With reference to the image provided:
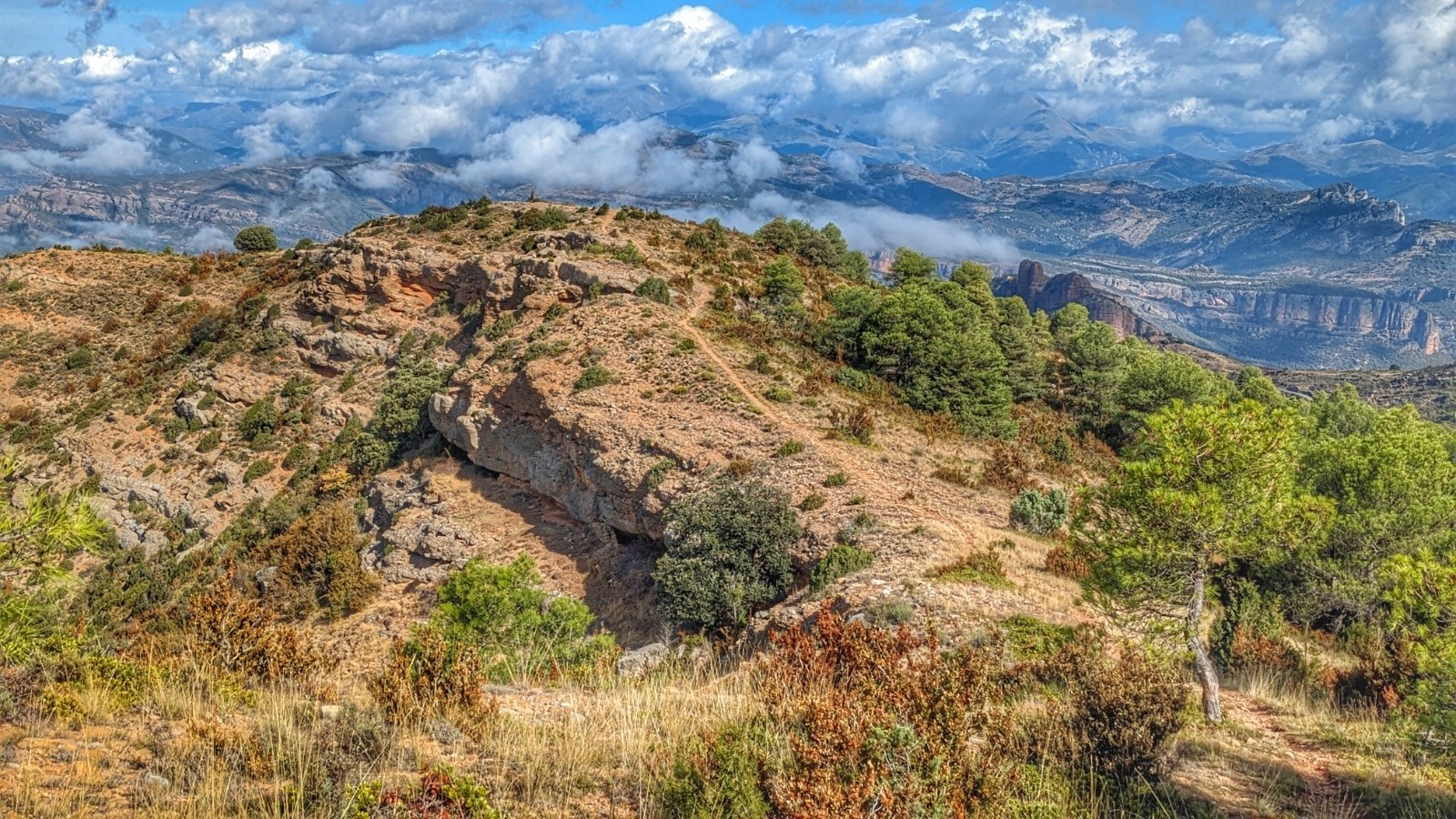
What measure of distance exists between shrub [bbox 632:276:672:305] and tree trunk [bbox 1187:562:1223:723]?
1022 inches

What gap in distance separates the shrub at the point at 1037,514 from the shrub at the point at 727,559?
6493 mm

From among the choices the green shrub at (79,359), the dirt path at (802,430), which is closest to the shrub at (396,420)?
the dirt path at (802,430)

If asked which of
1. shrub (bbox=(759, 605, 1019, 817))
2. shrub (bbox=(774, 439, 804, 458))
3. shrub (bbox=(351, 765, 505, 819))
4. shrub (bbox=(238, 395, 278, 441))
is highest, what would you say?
shrub (bbox=(759, 605, 1019, 817))

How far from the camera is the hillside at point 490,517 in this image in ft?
19.1

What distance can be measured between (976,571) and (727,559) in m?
6.32

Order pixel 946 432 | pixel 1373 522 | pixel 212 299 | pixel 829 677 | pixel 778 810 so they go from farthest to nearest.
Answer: pixel 212 299, pixel 946 432, pixel 1373 522, pixel 829 677, pixel 778 810

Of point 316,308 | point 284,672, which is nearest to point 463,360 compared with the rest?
point 316,308

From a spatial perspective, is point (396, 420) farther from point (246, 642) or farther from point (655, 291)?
point (246, 642)

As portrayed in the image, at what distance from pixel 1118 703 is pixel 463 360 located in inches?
1289

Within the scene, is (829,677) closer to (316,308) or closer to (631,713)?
(631,713)

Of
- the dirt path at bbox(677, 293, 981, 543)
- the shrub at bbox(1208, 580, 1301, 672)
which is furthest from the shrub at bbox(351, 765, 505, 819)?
the dirt path at bbox(677, 293, 981, 543)

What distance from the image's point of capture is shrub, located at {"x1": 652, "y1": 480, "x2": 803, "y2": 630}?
1922 centimetres

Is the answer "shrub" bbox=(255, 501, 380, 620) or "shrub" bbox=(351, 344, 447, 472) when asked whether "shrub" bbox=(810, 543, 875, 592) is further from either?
"shrub" bbox=(351, 344, 447, 472)

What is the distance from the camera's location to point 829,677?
257 inches
